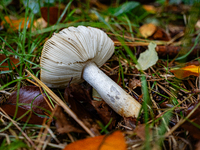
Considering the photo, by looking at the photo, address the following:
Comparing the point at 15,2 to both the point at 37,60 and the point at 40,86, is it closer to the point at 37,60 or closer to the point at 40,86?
the point at 37,60

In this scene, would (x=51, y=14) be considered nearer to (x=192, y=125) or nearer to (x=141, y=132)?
(x=141, y=132)

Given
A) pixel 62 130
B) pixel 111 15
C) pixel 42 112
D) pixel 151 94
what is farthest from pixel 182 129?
pixel 111 15

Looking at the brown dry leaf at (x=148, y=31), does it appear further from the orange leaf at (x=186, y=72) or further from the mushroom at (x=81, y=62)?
the mushroom at (x=81, y=62)

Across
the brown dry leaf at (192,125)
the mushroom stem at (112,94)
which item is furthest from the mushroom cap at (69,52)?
the brown dry leaf at (192,125)

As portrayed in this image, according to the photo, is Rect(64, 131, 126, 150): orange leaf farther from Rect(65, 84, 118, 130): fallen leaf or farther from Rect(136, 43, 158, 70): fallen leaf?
Rect(136, 43, 158, 70): fallen leaf

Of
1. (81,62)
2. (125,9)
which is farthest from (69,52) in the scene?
(125,9)
